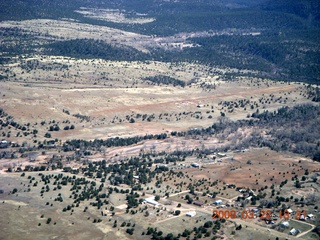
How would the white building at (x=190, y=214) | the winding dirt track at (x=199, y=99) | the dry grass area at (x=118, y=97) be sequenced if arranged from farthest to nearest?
1. the winding dirt track at (x=199, y=99)
2. the dry grass area at (x=118, y=97)
3. the white building at (x=190, y=214)

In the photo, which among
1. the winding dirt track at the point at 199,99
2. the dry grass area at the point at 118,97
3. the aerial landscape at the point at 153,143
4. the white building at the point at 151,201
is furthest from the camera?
the winding dirt track at the point at 199,99

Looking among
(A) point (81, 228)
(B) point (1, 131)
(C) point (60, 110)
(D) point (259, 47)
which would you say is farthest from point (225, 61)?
(A) point (81, 228)

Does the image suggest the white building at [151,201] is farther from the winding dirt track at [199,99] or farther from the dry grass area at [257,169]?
the winding dirt track at [199,99]
